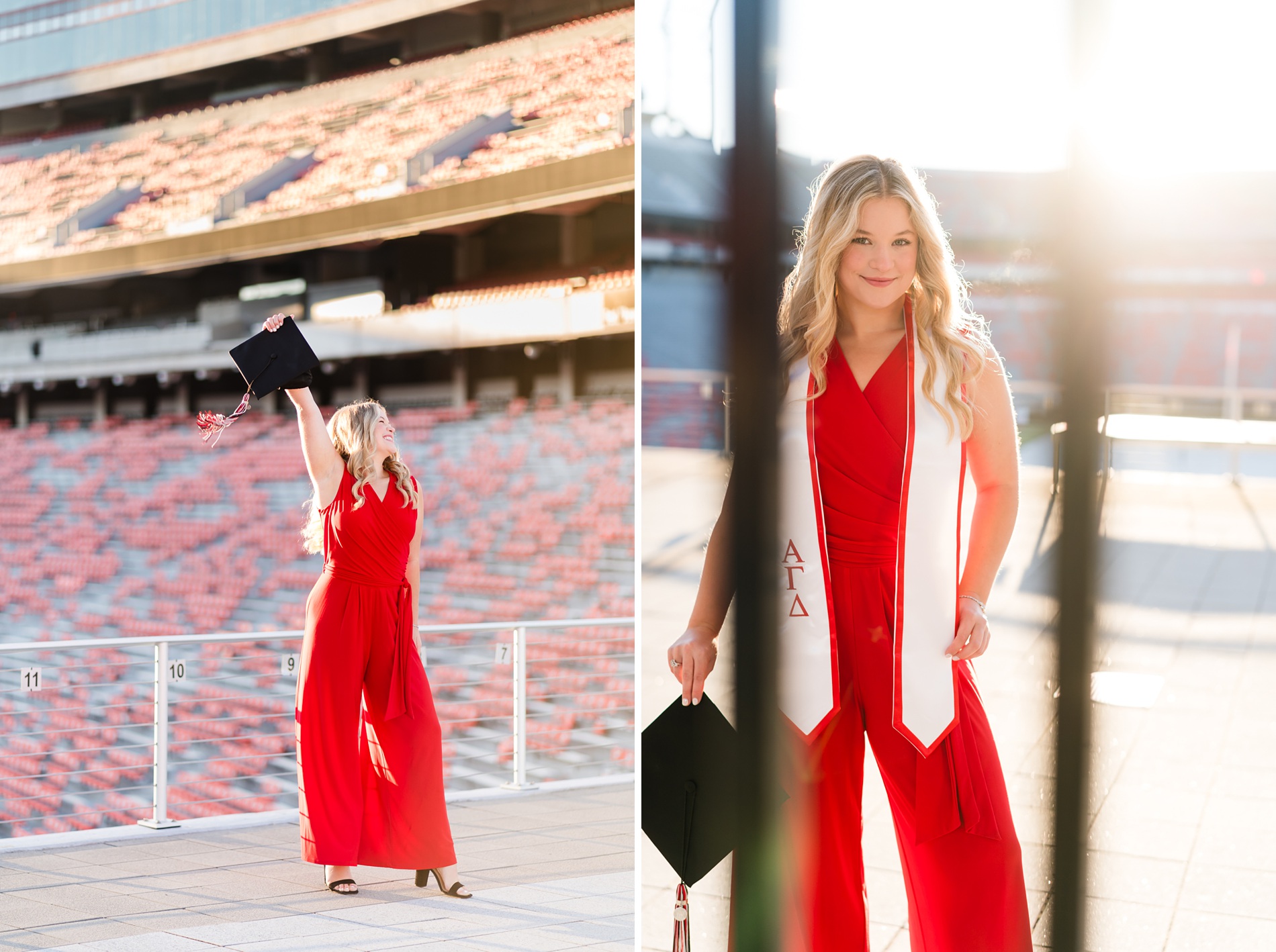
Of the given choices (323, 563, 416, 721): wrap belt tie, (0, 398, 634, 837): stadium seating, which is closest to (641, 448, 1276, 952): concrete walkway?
(323, 563, 416, 721): wrap belt tie

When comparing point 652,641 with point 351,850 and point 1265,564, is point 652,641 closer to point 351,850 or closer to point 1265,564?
point 1265,564

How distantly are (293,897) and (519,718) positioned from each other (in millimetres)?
1052

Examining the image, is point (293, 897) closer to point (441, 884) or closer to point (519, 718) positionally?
point (441, 884)

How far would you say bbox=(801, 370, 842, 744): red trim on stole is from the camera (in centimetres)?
128

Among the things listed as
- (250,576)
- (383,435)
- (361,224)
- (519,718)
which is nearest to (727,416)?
(383,435)

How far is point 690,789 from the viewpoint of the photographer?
138 centimetres

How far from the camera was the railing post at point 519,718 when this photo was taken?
3.44 meters

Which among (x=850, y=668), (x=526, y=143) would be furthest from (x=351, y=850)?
(x=526, y=143)

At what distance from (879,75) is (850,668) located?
61 centimetres

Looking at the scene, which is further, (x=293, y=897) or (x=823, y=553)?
(x=293, y=897)

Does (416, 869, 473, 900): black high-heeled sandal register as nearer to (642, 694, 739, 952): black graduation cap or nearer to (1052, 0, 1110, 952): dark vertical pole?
(642, 694, 739, 952): black graduation cap

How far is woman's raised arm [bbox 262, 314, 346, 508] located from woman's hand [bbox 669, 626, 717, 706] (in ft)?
4.08

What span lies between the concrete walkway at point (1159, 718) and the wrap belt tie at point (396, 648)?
140 centimetres

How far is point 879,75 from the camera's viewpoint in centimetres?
127
